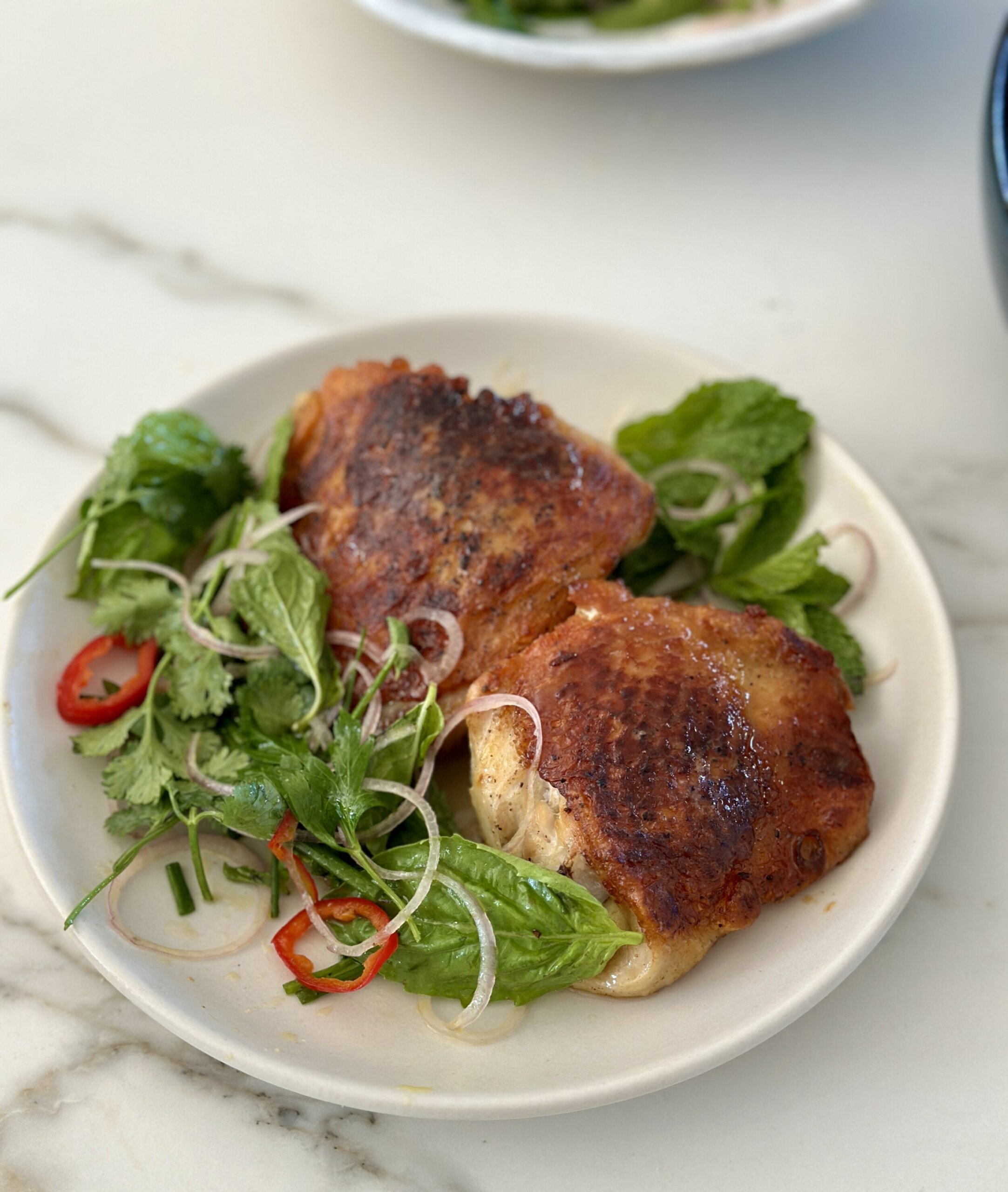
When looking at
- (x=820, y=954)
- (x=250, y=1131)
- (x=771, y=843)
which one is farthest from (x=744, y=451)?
(x=250, y=1131)

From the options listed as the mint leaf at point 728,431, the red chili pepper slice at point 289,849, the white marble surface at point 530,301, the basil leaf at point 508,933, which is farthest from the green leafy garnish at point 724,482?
the red chili pepper slice at point 289,849

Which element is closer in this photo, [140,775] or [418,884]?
[418,884]

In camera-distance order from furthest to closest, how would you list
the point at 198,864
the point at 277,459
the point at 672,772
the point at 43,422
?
the point at 43,422 < the point at 277,459 < the point at 198,864 < the point at 672,772

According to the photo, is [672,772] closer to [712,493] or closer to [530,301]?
[712,493]

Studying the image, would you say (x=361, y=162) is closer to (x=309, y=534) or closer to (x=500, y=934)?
(x=309, y=534)

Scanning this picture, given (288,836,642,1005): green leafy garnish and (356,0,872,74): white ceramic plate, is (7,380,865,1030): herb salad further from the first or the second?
(356,0,872,74): white ceramic plate

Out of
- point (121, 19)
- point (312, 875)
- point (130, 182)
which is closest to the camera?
point (312, 875)

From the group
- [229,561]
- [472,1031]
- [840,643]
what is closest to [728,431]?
[840,643]
